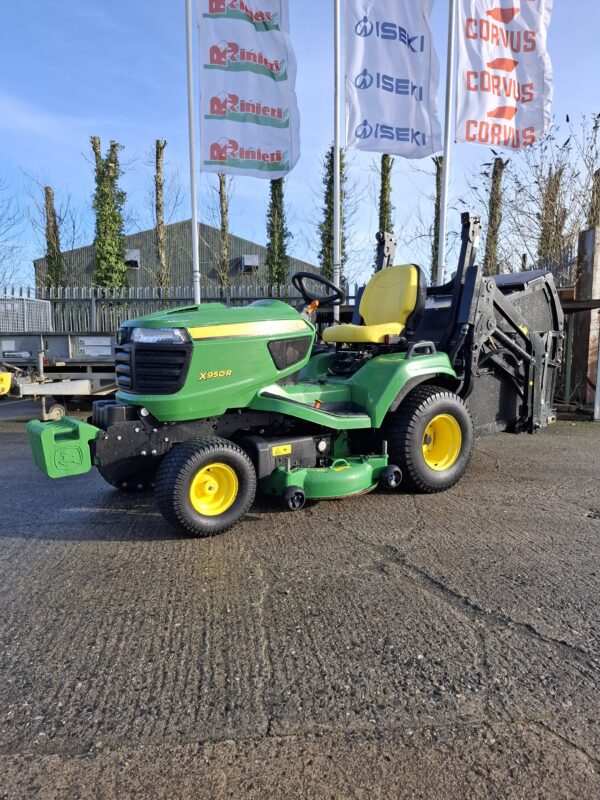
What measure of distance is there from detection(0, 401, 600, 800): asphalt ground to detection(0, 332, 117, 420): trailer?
5.16m

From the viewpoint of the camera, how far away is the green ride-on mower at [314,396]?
3.36 metres

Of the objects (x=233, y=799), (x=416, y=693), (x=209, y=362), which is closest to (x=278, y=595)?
(x=416, y=693)

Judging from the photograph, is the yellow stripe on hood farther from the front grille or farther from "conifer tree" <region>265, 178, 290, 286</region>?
"conifer tree" <region>265, 178, 290, 286</region>

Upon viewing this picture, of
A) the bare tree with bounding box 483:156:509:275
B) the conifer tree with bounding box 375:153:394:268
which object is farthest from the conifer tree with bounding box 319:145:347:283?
the bare tree with bounding box 483:156:509:275

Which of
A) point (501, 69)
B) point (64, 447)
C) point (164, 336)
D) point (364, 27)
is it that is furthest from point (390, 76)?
point (64, 447)

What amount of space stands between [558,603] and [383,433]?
188cm

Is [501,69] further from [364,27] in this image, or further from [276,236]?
[276,236]

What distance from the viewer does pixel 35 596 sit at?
2.72 meters

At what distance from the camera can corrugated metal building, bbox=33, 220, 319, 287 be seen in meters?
23.2

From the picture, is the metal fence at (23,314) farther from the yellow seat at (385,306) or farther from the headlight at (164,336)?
the headlight at (164,336)

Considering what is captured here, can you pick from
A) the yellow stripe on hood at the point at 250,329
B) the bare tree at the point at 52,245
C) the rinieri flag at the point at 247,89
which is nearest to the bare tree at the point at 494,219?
the rinieri flag at the point at 247,89

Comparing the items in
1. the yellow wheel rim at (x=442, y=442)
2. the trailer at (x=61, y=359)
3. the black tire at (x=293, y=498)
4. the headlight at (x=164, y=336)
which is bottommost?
the black tire at (x=293, y=498)

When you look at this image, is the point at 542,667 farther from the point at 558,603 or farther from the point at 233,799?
the point at 233,799

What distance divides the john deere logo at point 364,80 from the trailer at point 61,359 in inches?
222
